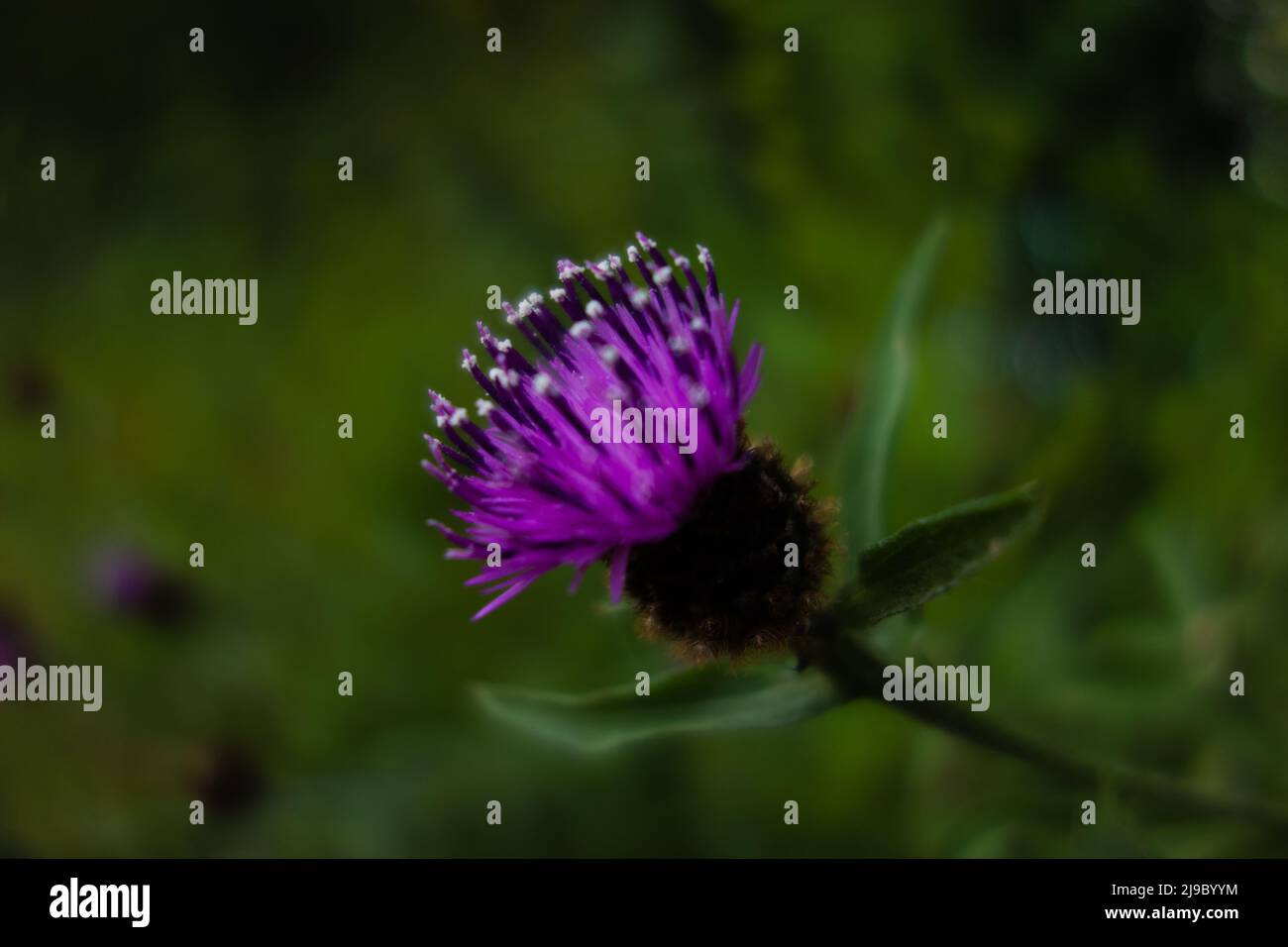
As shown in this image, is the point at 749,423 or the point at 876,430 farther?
the point at 749,423

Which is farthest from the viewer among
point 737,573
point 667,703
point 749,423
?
point 749,423

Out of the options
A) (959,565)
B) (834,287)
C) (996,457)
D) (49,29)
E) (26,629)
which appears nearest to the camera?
(959,565)

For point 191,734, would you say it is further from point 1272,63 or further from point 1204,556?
point 1272,63

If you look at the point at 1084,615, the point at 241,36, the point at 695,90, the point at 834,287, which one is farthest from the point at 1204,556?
the point at 241,36

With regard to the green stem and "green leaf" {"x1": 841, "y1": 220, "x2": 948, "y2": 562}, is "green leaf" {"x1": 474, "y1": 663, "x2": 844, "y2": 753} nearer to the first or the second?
the green stem

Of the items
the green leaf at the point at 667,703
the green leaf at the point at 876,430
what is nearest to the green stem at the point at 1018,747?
the green leaf at the point at 667,703

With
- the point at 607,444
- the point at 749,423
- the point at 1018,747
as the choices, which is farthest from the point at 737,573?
the point at 749,423

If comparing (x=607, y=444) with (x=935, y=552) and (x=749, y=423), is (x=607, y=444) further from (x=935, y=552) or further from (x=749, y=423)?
(x=749, y=423)
